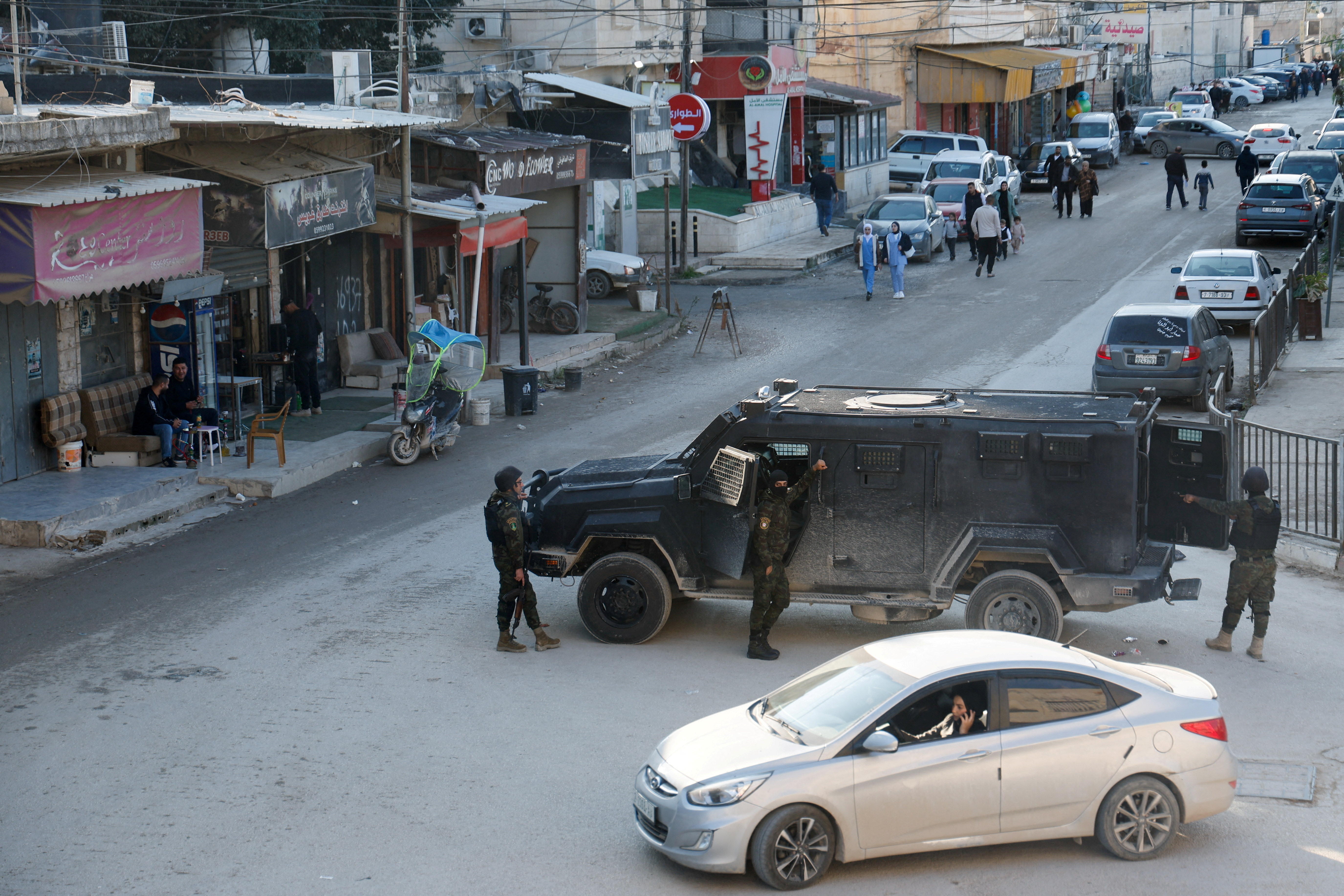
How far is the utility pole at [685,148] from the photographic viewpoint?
3250 centimetres

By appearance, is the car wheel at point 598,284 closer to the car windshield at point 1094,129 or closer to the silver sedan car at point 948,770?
the silver sedan car at point 948,770

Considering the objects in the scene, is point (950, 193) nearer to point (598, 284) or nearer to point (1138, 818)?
point (598, 284)

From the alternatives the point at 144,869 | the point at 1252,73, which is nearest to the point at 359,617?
the point at 144,869

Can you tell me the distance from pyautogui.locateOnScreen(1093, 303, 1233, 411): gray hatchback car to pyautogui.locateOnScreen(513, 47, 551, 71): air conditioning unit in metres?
16.3

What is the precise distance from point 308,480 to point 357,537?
111 inches

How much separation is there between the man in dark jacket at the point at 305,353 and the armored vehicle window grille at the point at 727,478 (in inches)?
421

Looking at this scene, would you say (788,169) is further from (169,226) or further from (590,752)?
(590,752)

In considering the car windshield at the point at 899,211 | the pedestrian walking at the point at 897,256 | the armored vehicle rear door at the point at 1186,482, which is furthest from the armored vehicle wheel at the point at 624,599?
the car windshield at the point at 899,211

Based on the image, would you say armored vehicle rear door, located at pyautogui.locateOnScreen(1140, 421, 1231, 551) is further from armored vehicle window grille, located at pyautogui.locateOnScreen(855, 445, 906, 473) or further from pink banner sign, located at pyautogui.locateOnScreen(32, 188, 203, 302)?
pink banner sign, located at pyautogui.locateOnScreen(32, 188, 203, 302)

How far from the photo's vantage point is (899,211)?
1379 inches

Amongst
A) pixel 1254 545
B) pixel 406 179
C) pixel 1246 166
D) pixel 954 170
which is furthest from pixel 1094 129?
pixel 1254 545

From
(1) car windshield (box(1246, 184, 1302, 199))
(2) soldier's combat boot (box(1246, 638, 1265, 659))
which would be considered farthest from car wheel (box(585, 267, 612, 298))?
(2) soldier's combat boot (box(1246, 638, 1265, 659))

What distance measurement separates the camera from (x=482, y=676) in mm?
10820

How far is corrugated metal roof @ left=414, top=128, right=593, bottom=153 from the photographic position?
933 inches
